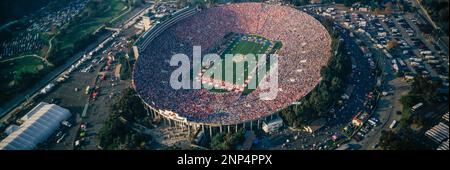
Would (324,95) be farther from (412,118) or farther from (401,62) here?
(401,62)

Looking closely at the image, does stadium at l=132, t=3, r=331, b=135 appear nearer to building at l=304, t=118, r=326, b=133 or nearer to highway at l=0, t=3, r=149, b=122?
building at l=304, t=118, r=326, b=133

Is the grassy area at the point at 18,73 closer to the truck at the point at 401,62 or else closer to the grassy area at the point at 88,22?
the grassy area at the point at 88,22

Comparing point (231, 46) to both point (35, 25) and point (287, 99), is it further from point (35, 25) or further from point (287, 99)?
point (35, 25)

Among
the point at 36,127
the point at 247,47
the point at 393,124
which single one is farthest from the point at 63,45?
the point at 393,124

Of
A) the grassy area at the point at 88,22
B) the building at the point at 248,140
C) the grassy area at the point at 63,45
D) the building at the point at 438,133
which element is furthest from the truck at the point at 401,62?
the grassy area at the point at 88,22

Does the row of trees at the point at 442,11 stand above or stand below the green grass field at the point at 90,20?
above
